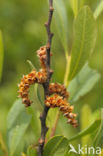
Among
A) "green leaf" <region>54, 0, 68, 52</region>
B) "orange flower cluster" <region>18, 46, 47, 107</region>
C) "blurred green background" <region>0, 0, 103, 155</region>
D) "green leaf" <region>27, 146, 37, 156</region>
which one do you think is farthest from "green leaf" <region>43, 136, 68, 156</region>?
"blurred green background" <region>0, 0, 103, 155</region>

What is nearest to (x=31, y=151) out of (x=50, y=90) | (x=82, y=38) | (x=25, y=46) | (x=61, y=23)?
(x=50, y=90)

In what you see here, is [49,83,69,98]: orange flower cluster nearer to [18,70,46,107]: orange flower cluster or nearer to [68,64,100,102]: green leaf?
[18,70,46,107]: orange flower cluster

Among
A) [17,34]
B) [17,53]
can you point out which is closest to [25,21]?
[17,34]

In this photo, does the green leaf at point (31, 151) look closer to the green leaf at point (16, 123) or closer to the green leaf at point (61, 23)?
the green leaf at point (16, 123)

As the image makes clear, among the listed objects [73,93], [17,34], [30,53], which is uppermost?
[17,34]

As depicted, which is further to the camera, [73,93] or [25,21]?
[25,21]

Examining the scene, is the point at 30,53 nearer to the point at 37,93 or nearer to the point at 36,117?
the point at 36,117

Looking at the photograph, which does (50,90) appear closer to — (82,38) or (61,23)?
(82,38)
